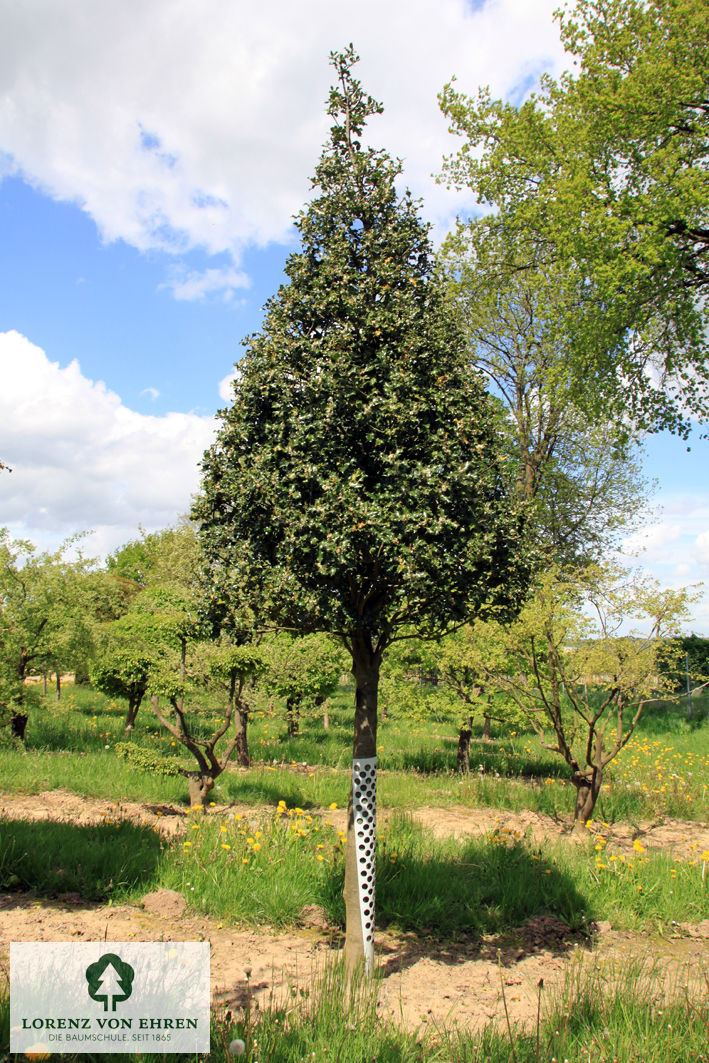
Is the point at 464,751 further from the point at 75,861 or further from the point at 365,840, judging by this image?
the point at 365,840

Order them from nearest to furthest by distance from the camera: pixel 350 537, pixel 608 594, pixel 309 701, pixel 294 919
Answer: pixel 350 537
pixel 294 919
pixel 608 594
pixel 309 701

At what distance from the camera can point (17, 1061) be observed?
3.60 m

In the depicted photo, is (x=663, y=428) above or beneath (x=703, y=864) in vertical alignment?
above

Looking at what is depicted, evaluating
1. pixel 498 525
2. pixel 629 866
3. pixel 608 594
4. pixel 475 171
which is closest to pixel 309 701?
pixel 608 594

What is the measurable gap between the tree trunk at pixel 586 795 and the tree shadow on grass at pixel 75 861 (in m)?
6.24

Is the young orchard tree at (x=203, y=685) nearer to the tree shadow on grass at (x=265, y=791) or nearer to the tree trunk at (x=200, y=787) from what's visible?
the tree trunk at (x=200, y=787)

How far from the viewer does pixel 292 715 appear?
18656mm

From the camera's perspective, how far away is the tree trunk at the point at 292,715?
18297 millimetres

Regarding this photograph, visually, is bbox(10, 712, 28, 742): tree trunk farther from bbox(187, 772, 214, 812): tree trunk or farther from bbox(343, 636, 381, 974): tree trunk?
bbox(343, 636, 381, 974): tree trunk

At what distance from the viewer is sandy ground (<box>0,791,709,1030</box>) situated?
5.21m

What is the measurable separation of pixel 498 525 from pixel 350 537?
4.63 feet

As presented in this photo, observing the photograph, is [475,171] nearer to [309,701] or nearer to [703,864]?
[309,701]

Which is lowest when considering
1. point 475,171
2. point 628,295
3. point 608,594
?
point 608,594

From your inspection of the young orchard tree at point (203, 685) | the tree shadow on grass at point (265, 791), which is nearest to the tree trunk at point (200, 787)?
the young orchard tree at point (203, 685)
